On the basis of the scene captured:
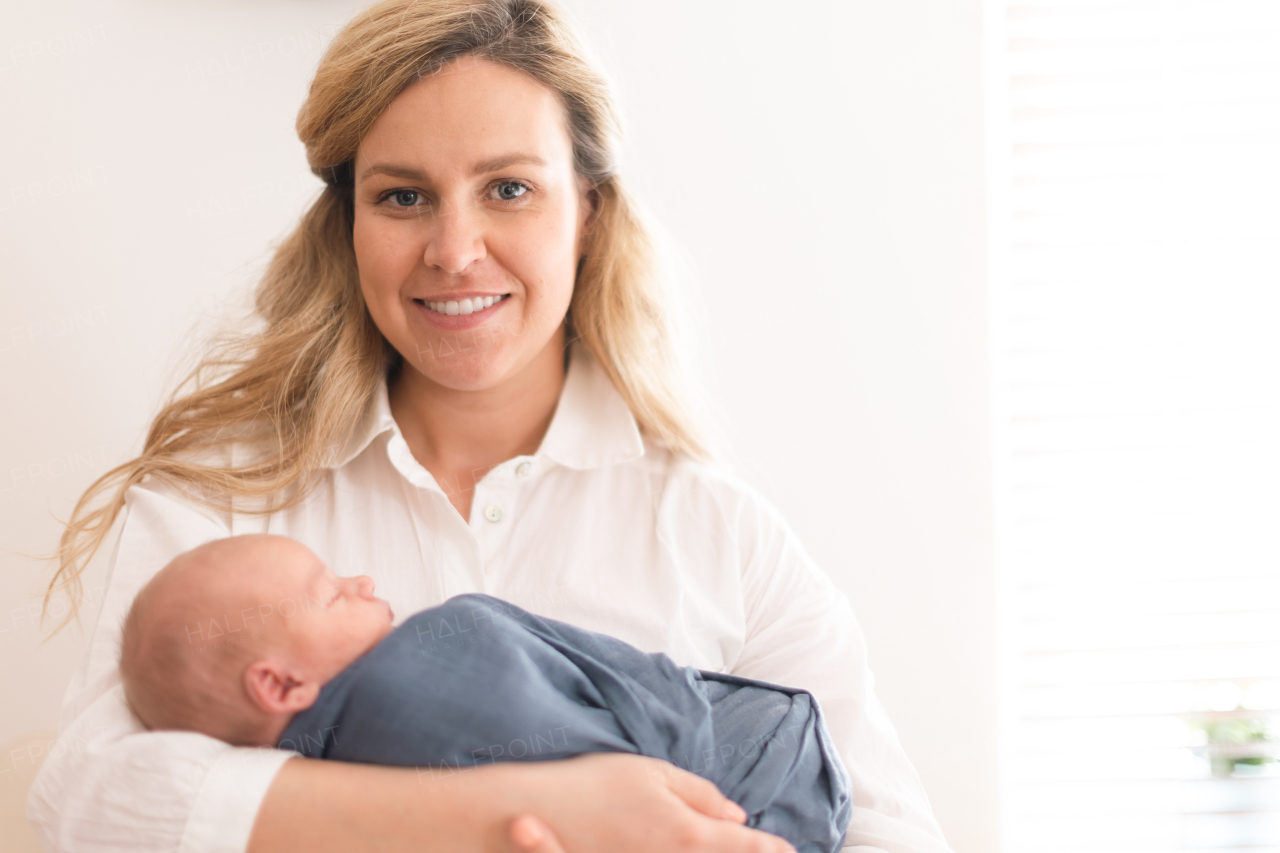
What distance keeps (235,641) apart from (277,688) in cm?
8

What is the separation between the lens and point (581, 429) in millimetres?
1546

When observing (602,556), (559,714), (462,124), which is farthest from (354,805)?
(462,124)

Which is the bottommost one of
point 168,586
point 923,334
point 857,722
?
point 857,722

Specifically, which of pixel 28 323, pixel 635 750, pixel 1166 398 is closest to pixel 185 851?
pixel 635 750

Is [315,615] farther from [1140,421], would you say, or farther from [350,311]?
[1140,421]

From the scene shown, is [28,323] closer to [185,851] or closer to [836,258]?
[185,851]

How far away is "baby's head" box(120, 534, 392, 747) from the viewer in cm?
105

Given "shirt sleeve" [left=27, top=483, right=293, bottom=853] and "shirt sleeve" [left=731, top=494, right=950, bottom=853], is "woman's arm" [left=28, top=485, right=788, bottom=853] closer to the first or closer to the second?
"shirt sleeve" [left=27, top=483, right=293, bottom=853]

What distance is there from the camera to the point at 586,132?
1.48 m

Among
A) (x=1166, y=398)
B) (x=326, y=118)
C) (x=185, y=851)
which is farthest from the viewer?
(x=1166, y=398)

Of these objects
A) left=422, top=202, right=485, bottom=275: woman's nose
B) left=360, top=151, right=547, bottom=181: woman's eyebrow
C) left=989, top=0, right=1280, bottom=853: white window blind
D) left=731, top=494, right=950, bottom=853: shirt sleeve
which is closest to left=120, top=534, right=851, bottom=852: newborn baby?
left=731, top=494, right=950, bottom=853: shirt sleeve

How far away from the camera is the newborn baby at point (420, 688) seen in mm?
1057

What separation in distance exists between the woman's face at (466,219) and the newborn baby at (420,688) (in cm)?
40

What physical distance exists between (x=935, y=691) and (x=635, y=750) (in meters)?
1.25
